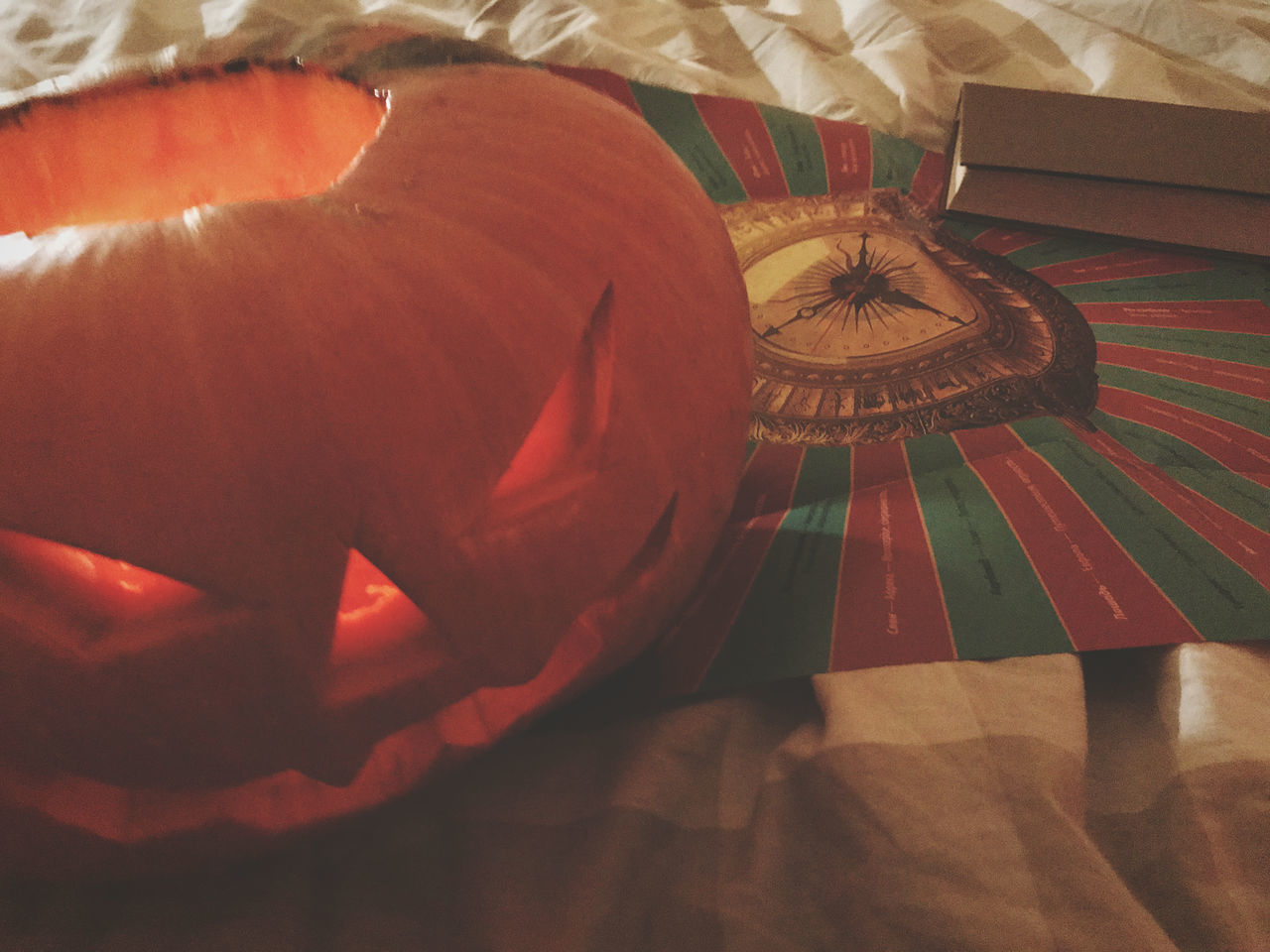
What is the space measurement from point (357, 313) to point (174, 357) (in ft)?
0.18

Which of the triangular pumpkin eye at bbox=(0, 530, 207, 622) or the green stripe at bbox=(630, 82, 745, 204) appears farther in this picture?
the green stripe at bbox=(630, 82, 745, 204)

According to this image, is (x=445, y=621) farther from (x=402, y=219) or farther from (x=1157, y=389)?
(x=1157, y=389)

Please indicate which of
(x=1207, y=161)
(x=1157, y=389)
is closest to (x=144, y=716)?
(x=1157, y=389)

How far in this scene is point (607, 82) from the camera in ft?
2.70

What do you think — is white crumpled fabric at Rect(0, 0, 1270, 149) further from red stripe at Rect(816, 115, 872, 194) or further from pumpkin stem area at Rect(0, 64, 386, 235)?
pumpkin stem area at Rect(0, 64, 386, 235)

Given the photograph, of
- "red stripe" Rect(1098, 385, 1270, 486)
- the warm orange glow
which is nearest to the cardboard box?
"red stripe" Rect(1098, 385, 1270, 486)

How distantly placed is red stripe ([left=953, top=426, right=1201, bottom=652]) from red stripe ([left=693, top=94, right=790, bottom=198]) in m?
0.37

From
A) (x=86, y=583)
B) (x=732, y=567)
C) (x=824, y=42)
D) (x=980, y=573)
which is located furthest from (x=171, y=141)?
(x=824, y=42)

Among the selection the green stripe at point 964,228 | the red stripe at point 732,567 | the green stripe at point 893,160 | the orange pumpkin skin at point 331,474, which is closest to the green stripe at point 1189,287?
the green stripe at point 964,228

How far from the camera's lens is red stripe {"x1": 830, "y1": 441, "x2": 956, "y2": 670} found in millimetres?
382

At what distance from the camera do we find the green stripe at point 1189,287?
0.63 m

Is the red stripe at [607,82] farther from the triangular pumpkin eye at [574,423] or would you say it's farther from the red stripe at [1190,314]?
the triangular pumpkin eye at [574,423]

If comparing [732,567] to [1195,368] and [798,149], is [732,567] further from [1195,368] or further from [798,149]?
[798,149]

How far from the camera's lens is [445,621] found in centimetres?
28
